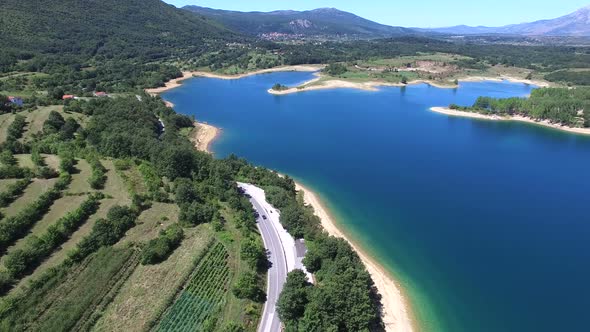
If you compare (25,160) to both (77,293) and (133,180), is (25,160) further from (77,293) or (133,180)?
(77,293)

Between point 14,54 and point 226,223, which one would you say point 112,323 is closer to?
point 226,223

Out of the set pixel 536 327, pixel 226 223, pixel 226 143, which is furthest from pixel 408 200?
pixel 226 143

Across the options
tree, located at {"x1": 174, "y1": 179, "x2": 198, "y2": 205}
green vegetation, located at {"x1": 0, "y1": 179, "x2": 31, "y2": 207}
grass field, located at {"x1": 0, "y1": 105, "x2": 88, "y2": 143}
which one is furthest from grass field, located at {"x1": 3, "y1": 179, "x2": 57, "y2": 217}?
grass field, located at {"x1": 0, "y1": 105, "x2": 88, "y2": 143}

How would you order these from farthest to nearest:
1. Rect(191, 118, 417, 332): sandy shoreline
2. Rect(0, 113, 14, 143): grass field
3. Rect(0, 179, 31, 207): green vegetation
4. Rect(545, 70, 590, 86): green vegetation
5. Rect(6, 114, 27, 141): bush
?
Rect(545, 70, 590, 86): green vegetation → Rect(0, 113, 14, 143): grass field → Rect(6, 114, 27, 141): bush → Rect(0, 179, 31, 207): green vegetation → Rect(191, 118, 417, 332): sandy shoreline

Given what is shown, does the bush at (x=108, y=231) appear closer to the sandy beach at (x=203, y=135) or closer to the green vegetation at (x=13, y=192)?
the green vegetation at (x=13, y=192)

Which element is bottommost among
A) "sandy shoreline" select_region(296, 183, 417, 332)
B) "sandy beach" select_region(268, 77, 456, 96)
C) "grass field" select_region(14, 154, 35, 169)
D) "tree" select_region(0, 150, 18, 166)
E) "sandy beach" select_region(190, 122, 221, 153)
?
"sandy beach" select_region(190, 122, 221, 153)

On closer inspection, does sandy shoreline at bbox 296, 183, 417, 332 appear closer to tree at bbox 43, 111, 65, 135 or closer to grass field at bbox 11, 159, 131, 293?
grass field at bbox 11, 159, 131, 293

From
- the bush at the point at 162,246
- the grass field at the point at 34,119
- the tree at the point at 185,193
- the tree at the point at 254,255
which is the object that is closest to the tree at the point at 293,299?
the tree at the point at 254,255
